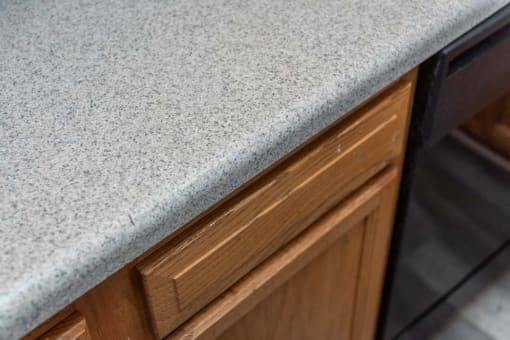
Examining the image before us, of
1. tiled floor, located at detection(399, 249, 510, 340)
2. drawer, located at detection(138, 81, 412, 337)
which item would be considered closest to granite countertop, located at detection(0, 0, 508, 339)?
drawer, located at detection(138, 81, 412, 337)

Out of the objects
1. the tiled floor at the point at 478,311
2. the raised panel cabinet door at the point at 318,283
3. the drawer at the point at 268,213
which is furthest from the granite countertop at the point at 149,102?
the tiled floor at the point at 478,311

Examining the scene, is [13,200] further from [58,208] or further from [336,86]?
[336,86]

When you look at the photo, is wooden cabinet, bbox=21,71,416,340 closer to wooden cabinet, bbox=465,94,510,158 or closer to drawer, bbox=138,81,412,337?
drawer, bbox=138,81,412,337

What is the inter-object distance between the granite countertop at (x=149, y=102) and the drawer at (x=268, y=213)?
1.6 inches

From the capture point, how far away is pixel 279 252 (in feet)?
2.06

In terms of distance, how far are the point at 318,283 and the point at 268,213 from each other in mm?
195

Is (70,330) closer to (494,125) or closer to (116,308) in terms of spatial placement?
(116,308)

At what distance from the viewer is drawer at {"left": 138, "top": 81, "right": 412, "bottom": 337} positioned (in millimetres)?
520

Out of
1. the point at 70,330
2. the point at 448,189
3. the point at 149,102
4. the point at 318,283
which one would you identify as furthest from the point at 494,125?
the point at 70,330

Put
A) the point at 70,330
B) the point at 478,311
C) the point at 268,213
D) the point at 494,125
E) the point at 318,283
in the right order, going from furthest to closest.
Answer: the point at 478,311 < the point at 494,125 < the point at 318,283 < the point at 268,213 < the point at 70,330

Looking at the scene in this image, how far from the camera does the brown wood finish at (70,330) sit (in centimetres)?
46

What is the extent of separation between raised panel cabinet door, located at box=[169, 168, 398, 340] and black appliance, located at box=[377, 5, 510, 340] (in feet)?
0.14

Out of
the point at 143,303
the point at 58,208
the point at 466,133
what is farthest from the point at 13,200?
the point at 466,133

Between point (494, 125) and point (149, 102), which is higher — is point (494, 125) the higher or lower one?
the lower one
